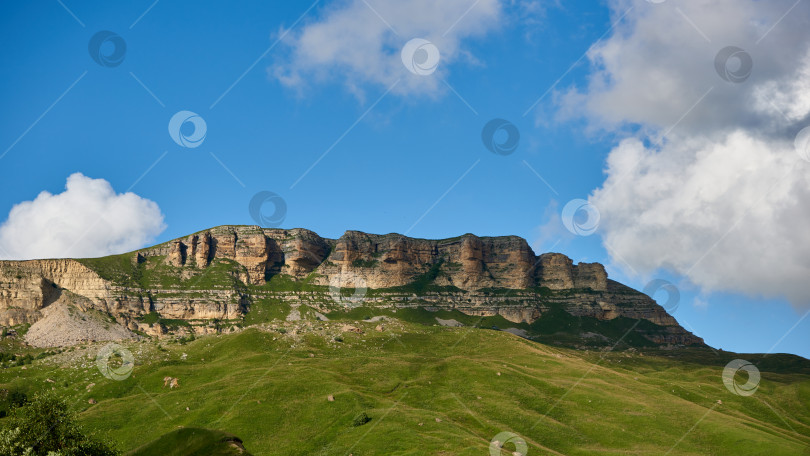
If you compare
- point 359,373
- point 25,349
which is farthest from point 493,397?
point 25,349

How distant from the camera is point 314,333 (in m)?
158

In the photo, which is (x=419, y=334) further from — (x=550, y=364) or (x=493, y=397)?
(x=493, y=397)

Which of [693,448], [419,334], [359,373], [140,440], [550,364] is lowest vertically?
[140,440]

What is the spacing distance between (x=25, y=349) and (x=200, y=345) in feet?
300

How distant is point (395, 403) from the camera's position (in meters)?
87.5

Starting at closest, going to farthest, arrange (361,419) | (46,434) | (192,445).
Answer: (192,445) < (46,434) < (361,419)
